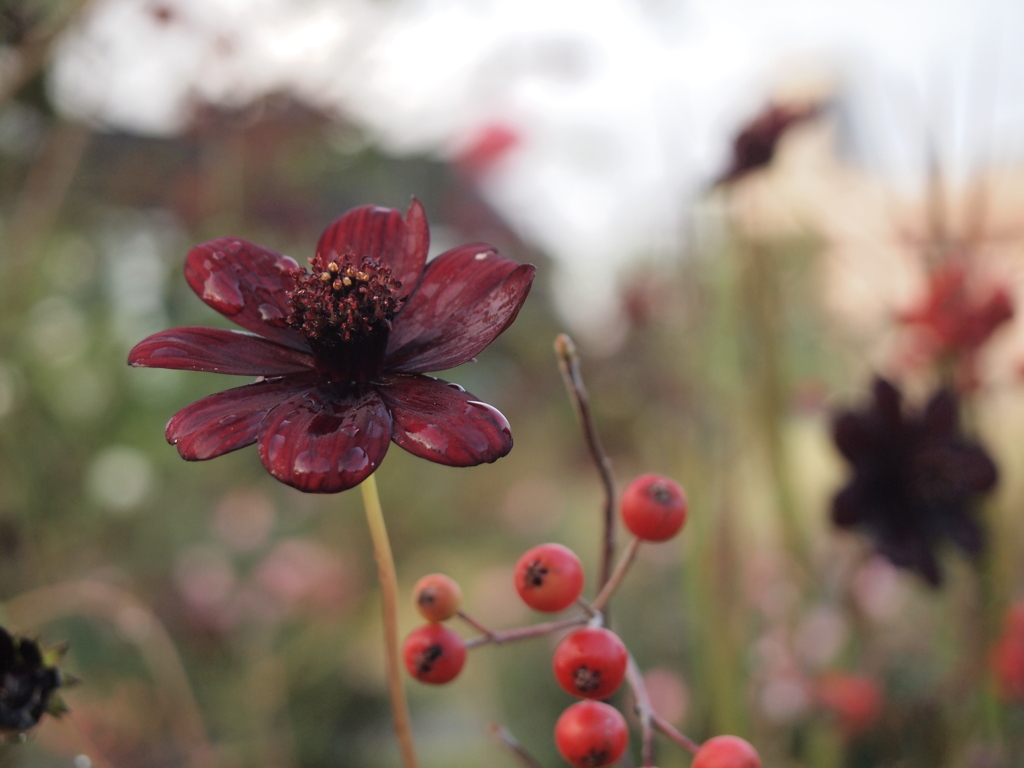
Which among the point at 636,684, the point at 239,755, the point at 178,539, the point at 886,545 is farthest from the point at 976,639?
the point at 178,539

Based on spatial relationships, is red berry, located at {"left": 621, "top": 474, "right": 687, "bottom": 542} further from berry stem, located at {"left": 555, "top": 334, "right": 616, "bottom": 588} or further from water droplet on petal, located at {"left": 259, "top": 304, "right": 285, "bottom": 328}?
water droplet on petal, located at {"left": 259, "top": 304, "right": 285, "bottom": 328}

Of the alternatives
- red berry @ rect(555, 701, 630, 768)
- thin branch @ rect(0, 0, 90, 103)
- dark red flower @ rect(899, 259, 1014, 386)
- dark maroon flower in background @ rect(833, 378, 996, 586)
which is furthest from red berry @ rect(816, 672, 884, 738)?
thin branch @ rect(0, 0, 90, 103)

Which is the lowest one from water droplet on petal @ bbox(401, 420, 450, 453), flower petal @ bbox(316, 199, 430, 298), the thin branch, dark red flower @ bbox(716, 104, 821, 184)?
water droplet on petal @ bbox(401, 420, 450, 453)

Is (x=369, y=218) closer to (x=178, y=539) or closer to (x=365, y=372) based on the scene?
(x=365, y=372)

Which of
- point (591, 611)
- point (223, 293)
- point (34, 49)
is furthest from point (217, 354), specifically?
point (34, 49)

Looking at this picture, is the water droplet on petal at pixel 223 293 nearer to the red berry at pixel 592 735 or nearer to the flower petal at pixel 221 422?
the flower petal at pixel 221 422

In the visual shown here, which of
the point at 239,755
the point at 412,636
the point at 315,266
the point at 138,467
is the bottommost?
the point at 239,755
